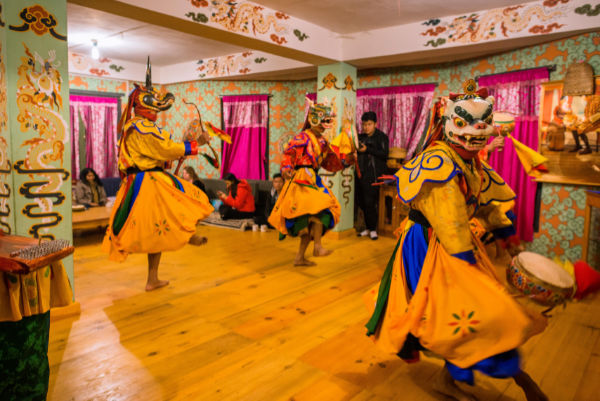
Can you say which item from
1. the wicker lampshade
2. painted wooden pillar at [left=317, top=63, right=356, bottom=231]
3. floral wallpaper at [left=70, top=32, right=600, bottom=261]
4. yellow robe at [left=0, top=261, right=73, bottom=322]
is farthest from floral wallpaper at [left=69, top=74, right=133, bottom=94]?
the wicker lampshade

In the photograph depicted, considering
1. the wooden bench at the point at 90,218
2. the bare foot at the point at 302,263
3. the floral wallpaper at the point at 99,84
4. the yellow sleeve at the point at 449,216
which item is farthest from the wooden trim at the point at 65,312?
the floral wallpaper at the point at 99,84

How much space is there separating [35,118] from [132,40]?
3.59 m

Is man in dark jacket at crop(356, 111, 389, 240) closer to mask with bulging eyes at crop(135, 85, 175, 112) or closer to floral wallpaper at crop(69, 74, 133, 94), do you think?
mask with bulging eyes at crop(135, 85, 175, 112)

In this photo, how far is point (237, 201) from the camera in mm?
6258

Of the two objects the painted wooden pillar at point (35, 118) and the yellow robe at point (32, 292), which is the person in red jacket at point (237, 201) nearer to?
the painted wooden pillar at point (35, 118)

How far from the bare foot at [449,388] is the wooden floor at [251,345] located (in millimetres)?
72

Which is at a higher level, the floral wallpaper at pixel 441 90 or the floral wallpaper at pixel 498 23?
the floral wallpaper at pixel 498 23

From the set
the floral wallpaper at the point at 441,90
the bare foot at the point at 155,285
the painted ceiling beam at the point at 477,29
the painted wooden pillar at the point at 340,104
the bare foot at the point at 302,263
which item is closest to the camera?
the bare foot at the point at 155,285

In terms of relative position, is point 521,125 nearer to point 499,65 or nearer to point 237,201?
point 499,65

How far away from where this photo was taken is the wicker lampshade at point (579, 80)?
4125 millimetres

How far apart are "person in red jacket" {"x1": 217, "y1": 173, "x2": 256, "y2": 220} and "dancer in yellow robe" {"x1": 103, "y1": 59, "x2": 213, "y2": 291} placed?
9.31 ft

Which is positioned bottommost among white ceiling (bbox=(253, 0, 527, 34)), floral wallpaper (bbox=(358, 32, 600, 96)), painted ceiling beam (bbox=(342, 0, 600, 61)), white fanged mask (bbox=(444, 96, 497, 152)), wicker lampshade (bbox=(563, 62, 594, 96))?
white fanged mask (bbox=(444, 96, 497, 152))

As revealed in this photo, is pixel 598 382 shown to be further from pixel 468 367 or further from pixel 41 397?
pixel 41 397

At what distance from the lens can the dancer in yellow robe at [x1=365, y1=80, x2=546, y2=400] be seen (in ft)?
5.33
